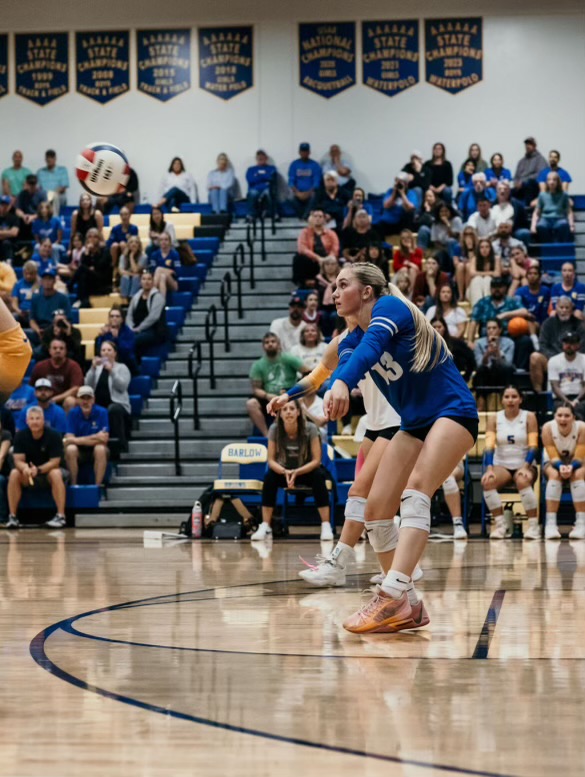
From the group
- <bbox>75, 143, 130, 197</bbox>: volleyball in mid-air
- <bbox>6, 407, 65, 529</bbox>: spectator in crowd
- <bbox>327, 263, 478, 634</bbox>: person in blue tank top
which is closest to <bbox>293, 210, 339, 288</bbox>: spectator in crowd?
<bbox>6, 407, 65, 529</bbox>: spectator in crowd

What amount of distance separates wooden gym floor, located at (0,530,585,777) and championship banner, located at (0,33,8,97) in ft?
59.1

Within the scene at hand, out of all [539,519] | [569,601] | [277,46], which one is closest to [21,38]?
[277,46]

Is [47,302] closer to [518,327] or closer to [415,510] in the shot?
[518,327]

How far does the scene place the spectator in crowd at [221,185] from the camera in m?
21.8

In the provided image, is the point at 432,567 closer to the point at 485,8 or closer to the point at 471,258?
the point at 471,258

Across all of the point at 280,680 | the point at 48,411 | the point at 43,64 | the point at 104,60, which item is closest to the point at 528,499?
the point at 48,411

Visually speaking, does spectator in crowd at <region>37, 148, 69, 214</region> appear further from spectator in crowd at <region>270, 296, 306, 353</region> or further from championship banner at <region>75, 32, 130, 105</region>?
spectator in crowd at <region>270, 296, 306, 353</region>

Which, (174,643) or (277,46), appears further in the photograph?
(277,46)

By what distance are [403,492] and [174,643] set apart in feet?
4.33

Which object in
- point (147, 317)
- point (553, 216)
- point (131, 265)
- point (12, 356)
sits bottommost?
point (147, 317)

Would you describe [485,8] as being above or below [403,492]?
above

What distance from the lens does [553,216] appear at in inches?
725

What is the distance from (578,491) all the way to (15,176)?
13.9 metres

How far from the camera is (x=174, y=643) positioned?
5.37 metres
